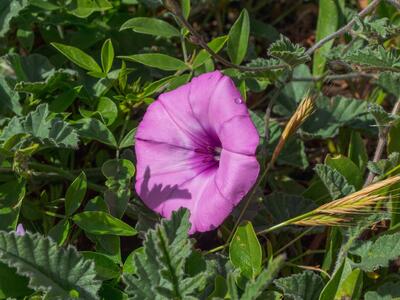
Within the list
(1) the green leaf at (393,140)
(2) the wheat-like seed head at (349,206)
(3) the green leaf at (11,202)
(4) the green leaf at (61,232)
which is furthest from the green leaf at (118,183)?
(1) the green leaf at (393,140)

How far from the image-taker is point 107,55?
1.94 meters

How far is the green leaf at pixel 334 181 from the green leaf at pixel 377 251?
13 centimetres

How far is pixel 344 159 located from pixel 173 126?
43 cm

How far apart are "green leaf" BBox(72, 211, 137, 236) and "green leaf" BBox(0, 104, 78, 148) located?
0.56 ft

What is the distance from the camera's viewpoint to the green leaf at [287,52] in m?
1.68

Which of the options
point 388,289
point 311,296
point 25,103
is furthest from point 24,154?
point 388,289

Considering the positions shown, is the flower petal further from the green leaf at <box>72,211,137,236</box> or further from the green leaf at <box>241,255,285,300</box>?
the green leaf at <box>241,255,285,300</box>

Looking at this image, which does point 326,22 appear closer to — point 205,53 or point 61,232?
point 205,53

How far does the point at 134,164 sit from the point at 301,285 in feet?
1.80

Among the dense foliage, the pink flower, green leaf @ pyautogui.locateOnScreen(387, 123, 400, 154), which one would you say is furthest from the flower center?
green leaf @ pyautogui.locateOnScreen(387, 123, 400, 154)

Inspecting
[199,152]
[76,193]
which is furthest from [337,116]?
[76,193]

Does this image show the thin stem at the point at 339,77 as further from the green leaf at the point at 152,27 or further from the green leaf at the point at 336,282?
the green leaf at the point at 336,282

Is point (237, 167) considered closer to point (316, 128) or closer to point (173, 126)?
point (173, 126)

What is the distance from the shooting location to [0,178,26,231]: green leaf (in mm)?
1780
